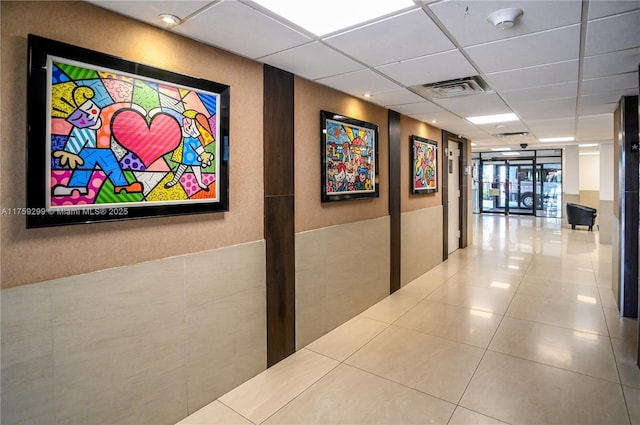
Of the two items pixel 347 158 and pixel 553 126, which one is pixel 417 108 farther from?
pixel 553 126

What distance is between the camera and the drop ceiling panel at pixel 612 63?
2.75m

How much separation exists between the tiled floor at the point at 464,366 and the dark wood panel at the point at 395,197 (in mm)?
367

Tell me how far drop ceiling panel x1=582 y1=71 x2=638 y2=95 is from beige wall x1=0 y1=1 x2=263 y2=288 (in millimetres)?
3491

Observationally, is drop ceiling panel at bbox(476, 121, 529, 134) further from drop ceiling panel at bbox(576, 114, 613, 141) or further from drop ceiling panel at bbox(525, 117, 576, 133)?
drop ceiling panel at bbox(576, 114, 613, 141)

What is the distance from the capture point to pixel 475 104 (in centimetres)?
458

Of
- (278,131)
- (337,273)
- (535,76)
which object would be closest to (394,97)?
(535,76)

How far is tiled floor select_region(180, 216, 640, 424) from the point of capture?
8.18 feet

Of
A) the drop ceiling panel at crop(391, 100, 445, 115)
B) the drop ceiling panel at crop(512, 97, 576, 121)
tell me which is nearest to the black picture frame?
the drop ceiling panel at crop(391, 100, 445, 115)

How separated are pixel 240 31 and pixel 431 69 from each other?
1.82 meters

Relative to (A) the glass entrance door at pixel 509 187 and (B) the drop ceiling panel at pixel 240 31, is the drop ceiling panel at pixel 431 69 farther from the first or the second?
(A) the glass entrance door at pixel 509 187

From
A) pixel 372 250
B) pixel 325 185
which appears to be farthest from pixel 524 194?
pixel 325 185

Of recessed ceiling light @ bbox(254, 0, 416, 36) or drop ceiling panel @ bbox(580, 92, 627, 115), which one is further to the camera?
drop ceiling panel @ bbox(580, 92, 627, 115)

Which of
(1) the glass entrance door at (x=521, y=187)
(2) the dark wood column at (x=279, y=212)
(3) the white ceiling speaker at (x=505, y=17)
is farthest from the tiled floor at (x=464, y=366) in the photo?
(1) the glass entrance door at (x=521, y=187)

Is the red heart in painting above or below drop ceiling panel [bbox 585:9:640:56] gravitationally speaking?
below
